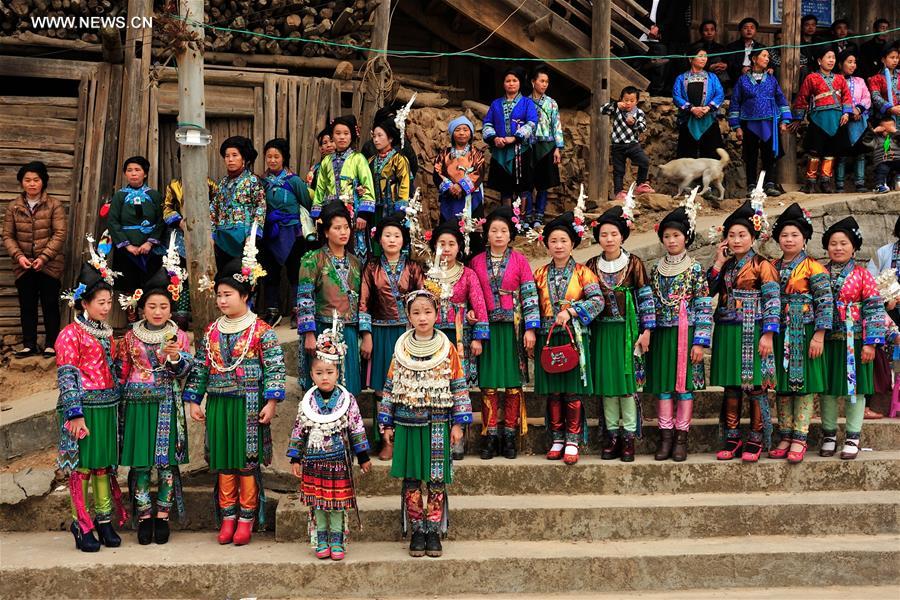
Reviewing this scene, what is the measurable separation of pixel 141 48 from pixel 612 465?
570cm

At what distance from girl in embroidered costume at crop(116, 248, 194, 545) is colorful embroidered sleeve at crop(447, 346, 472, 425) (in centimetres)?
162

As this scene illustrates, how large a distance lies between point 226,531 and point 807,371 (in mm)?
3918

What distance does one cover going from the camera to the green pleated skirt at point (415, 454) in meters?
6.13

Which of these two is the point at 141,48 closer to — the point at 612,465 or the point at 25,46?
the point at 25,46

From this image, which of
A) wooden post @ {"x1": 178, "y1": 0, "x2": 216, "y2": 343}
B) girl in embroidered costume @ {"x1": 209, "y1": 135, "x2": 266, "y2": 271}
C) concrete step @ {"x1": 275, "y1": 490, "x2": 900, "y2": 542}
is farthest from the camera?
girl in embroidered costume @ {"x1": 209, "y1": 135, "x2": 266, "y2": 271}

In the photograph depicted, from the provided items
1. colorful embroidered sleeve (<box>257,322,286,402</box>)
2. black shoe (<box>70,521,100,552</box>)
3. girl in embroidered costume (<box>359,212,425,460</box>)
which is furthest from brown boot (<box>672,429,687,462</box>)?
black shoe (<box>70,521,100,552</box>)

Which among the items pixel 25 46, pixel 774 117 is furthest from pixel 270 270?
pixel 774 117

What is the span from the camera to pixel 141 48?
9.49m

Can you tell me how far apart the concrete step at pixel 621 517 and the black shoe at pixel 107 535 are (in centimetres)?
95

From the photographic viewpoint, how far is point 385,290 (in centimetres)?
708

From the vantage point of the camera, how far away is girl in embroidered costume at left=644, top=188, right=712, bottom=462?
23.2 ft

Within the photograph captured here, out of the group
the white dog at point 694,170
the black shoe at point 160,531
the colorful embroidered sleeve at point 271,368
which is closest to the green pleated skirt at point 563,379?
the colorful embroidered sleeve at point 271,368

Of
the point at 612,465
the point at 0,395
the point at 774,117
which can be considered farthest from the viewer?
the point at 774,117

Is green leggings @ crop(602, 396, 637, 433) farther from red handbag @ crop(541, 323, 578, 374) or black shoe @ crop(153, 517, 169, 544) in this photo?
black shoe @ crop(153, 517, 169, 544)
